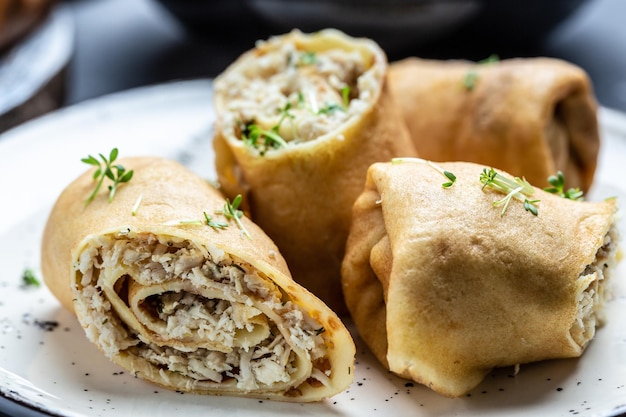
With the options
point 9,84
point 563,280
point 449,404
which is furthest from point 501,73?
point 9,84

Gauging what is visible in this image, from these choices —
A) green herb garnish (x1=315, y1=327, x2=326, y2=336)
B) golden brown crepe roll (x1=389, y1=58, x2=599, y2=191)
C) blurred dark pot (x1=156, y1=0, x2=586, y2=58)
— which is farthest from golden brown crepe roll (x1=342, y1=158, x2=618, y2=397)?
blurred dark pot (x1=156, y1=0, x2=586, y2=58)

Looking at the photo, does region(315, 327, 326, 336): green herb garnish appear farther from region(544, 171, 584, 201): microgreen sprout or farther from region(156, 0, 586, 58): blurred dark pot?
region(156, 0, 586, 58): blurred dark pot

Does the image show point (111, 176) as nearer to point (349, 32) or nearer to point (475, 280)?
point (475, 280)

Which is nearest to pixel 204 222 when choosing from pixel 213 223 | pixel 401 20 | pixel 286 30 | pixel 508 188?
pixel 213 223

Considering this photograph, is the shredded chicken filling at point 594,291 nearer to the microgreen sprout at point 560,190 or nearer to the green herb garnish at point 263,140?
the microgreen sprout at point 560,190

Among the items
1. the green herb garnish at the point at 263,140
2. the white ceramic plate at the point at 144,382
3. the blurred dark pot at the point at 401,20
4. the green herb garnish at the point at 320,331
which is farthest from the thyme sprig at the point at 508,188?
the blurred dark pot at the point at 401,20

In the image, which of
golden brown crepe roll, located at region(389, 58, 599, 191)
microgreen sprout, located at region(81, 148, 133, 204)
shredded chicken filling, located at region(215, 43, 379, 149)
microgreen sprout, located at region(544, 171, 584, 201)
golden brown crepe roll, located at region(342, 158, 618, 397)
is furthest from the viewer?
golden brown crepe roll, located at region(389, 58, 599, 191)
